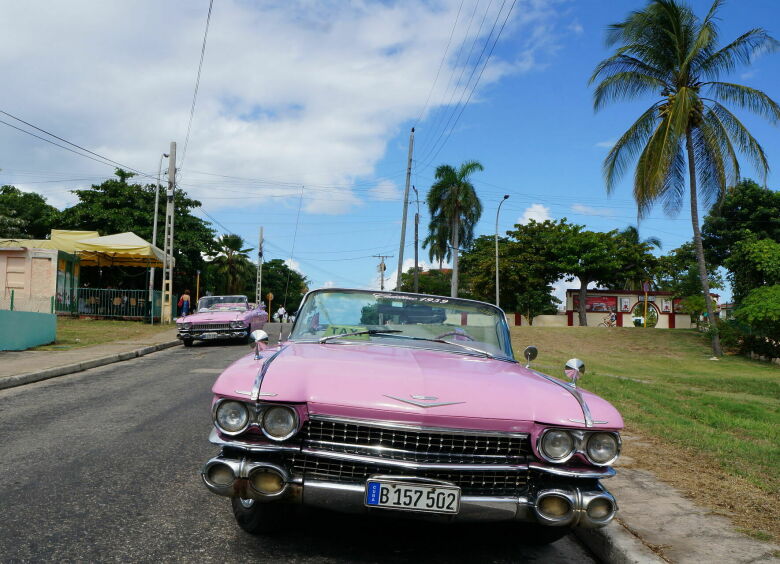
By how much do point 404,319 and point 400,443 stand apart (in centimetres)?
166

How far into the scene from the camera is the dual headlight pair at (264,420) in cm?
283

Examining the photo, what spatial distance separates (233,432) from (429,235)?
47214 millimetres

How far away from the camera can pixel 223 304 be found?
61.5 feet

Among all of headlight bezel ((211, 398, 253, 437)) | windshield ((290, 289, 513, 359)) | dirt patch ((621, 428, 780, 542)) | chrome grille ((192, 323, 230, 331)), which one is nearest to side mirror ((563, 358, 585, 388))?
windshield ((290, 289, 513, 359))

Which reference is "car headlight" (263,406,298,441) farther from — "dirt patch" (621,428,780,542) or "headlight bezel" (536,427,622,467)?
"dirt patch" (621,428,780,542)

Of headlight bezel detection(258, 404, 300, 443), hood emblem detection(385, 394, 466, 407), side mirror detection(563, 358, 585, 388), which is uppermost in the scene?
side mirror detection(563, 358, 585, 388)

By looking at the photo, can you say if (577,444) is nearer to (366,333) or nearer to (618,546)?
(618,546)

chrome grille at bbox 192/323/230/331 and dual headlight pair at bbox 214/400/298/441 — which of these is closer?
dual headlight pair at bbox 214/400/298/441

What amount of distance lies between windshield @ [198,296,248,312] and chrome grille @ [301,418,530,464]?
52.7ft

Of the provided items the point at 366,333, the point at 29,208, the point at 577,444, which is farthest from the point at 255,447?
the point at 29,208

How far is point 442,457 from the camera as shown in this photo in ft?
9.32

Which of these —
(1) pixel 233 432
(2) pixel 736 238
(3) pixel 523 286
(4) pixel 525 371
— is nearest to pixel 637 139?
(2) pixel 736 238

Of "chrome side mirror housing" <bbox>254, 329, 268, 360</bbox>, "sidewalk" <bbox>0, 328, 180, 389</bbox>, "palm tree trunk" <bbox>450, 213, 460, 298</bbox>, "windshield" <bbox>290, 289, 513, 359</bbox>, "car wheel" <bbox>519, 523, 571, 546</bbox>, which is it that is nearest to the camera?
"car wheel" <bbox>519, 523, 571, 546</bbox>

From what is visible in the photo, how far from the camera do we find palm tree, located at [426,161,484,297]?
47125 millimetres
